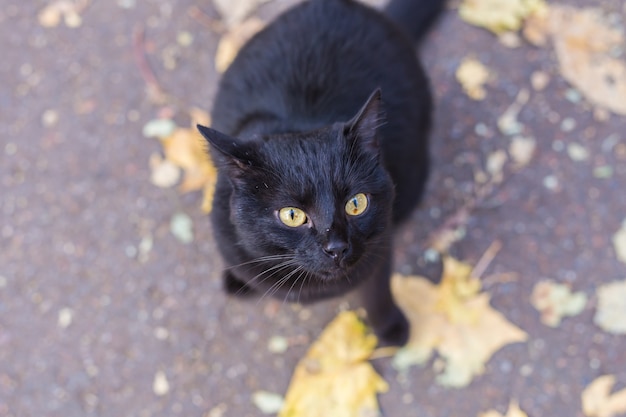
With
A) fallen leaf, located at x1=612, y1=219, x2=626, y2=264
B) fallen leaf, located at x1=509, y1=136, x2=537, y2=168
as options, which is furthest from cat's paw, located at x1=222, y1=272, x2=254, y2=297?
fallen leaf, located at x1=612, y1=219, x2=626, y2=264

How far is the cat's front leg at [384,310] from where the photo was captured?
1.71 m

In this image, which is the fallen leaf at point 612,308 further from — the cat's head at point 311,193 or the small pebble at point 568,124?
the cat's head at point 311,193

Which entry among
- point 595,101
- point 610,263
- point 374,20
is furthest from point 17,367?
point 595,101

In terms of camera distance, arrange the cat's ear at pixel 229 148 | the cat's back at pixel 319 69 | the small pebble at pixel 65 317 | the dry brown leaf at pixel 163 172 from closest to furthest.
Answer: the cat's ear at pixel 229 148
the cat's back at pixel 319 69
the small pebble at pixel 65 317
the dry brown leaf at pixel 163 172

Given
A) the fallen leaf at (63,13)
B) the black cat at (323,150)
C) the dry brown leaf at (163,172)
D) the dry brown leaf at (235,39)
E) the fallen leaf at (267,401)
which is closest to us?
the black cat at (323,150)

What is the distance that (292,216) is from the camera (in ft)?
4.34

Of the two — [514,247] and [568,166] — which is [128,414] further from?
[568,166]

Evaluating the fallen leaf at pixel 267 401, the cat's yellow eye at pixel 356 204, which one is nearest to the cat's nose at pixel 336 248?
the cat's yellow eye at pixel 356 204

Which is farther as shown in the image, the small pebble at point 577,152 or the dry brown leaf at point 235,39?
the dry brown leaf at point 235,39

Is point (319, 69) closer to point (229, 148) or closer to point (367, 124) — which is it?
point (367, 124)

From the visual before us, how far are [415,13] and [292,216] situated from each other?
121 centimetres

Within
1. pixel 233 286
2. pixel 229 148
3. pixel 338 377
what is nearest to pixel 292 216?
pixel 229 148

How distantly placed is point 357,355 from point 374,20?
3.77 ft

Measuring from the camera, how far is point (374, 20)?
1.80 meters
